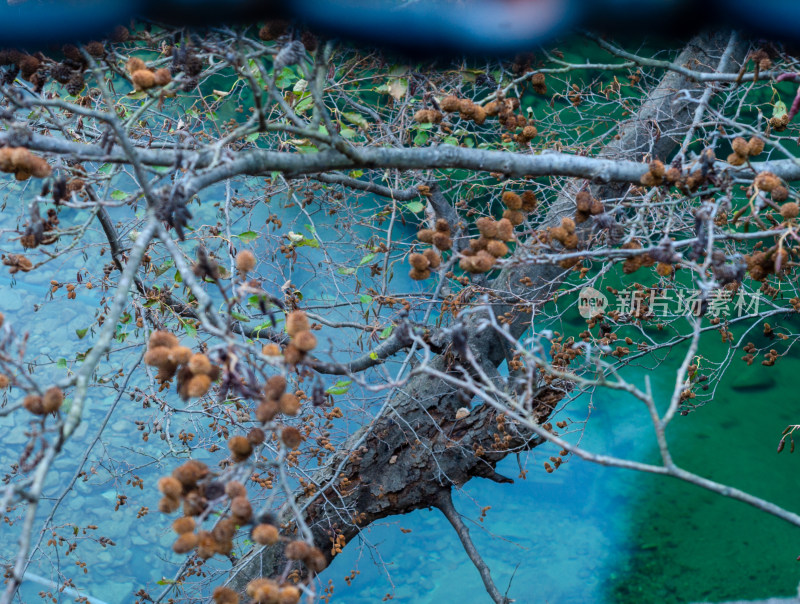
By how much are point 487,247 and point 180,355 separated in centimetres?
53

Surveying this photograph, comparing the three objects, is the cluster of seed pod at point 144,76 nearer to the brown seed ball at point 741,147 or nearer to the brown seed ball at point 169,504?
the brown seed ball at point 169,504

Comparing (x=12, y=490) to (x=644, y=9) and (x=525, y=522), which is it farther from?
(x=525, y=522)

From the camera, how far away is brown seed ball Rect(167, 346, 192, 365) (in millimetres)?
836

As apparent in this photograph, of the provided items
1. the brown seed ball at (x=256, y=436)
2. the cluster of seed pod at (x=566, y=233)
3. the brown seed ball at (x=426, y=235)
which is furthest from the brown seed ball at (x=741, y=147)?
the brown seed ball at (x=256, y=436)

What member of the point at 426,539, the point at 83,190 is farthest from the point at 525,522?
the point at 83,190

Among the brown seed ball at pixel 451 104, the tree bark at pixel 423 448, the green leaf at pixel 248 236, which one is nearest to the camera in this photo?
the brown seed ball at pixel 451 104

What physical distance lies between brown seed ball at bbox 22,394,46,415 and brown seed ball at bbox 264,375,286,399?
0.26 metres

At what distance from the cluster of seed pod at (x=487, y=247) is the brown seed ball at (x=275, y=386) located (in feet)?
1.25

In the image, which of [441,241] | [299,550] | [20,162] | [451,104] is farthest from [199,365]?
[451,104]

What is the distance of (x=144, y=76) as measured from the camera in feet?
3.31

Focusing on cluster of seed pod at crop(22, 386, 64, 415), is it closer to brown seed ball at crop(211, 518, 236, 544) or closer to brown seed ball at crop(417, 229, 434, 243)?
brown seed ball at crop(211, 518, 236, 544)

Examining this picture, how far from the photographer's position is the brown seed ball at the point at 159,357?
0.83 metres

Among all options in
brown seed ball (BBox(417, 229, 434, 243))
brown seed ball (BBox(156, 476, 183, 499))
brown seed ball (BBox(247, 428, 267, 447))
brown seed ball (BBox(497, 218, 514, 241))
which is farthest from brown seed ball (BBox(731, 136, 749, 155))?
brown seed ball (BBox(156, 476, 183, 499))

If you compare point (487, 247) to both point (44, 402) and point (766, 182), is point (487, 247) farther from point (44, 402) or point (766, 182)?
point (44, 402)
